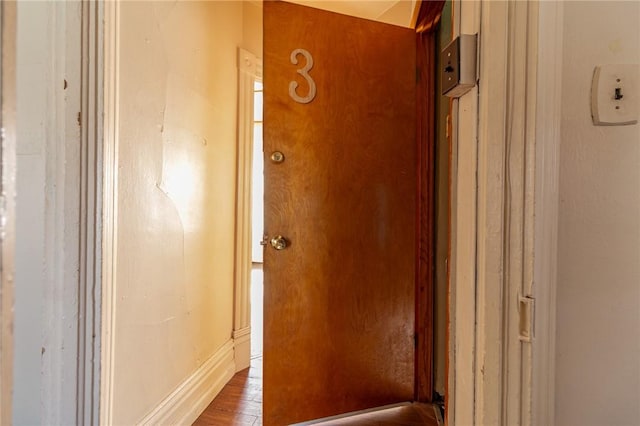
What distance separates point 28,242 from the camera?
2.36 feet

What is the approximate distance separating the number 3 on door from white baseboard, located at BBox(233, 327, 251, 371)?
1.39 m

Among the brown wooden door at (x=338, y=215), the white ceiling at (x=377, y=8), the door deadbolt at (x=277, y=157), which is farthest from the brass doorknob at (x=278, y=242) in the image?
the white ceiling at (x=377, y=8)

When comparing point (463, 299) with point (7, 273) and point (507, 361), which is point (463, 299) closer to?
point (507, 361)

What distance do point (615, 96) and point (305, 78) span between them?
3.82ft

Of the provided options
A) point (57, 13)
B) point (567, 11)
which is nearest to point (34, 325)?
point (57, 13)

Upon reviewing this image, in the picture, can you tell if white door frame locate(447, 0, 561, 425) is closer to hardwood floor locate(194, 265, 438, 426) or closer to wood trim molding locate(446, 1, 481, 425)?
wood trim molding locate(446, 1, 481, 425)

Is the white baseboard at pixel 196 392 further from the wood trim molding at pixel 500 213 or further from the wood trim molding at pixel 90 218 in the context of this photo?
the wood trim molding at pixel 500 213

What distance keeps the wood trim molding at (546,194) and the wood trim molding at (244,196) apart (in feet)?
5.44

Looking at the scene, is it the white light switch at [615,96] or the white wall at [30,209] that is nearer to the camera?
the white light switch at [615,96]

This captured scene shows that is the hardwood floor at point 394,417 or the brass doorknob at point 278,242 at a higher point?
the brass doorknob at point 278,242

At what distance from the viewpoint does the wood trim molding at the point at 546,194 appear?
49cm

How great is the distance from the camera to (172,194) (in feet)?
4.46

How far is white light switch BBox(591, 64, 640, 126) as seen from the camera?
1.66ft

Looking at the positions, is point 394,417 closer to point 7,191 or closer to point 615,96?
point 615,96
